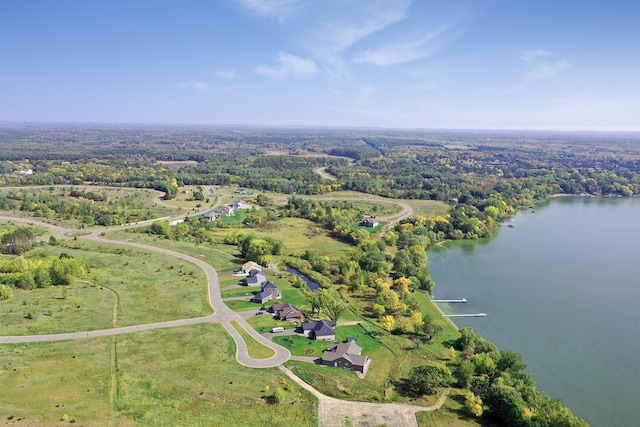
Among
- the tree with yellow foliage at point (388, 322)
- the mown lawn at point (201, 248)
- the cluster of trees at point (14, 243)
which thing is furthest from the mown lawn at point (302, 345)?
the cluster of trees at point (14, 243)

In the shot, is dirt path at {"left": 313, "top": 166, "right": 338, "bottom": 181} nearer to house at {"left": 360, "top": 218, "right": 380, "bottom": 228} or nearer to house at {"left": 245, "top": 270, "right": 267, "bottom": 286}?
house at {"left": 360, "top": 218, "right": 380, "bottom": 228}

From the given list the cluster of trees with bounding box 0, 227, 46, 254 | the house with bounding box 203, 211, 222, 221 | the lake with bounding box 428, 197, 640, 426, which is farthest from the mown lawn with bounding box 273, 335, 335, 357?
the house with bounding box 203, 211, 222, 221

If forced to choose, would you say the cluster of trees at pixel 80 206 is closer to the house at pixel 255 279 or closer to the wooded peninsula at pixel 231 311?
the wooded peninsula at pixel 231 311

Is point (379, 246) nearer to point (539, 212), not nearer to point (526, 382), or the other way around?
point (526, 382)

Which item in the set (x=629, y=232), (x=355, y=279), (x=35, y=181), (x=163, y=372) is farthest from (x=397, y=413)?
(x=35, y=181)

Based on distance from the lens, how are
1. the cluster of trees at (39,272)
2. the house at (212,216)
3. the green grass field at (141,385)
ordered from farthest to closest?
the house at (212,216), the cluster of trees at (39,272), the green grass field at (141,385)
